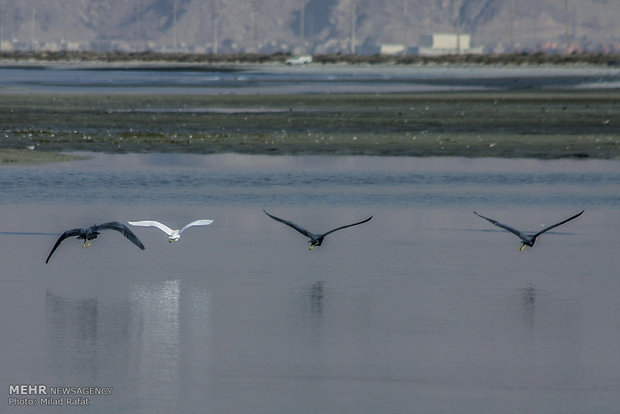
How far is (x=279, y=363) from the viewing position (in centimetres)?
1203

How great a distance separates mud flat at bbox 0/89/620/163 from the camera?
3525 centimetres

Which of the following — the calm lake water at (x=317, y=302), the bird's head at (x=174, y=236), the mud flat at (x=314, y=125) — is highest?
the bird's head at (x=174, y=236)

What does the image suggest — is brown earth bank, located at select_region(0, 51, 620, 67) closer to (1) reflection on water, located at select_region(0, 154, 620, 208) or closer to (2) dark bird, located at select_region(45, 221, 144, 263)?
(1) reflection on water, located at select_region(0, 154, 620, 208)

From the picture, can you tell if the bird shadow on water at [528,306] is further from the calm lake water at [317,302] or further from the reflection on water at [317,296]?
the reflection on water at [317,296]

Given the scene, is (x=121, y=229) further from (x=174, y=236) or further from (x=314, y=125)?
(x=314, y=125)

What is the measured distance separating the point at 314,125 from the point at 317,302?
28941 millimetres

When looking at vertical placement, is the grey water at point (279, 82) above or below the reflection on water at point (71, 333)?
below

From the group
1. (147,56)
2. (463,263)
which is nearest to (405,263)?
(463,263)

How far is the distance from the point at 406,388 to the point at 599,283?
16.8ft

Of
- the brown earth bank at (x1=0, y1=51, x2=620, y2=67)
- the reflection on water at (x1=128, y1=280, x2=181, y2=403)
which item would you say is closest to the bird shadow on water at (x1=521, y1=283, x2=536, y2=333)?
the reflection on water at (x1=128, y1=280, x2=181, y2=403)

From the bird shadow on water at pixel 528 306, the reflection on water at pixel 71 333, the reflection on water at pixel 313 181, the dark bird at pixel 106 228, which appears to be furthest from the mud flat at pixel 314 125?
the bird shadow on water at pixel 528 306

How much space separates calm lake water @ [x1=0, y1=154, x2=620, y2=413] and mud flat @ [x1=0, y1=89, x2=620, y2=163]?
959 cm

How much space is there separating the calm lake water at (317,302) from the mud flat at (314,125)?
377 inches

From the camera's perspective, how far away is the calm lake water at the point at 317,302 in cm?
1130
